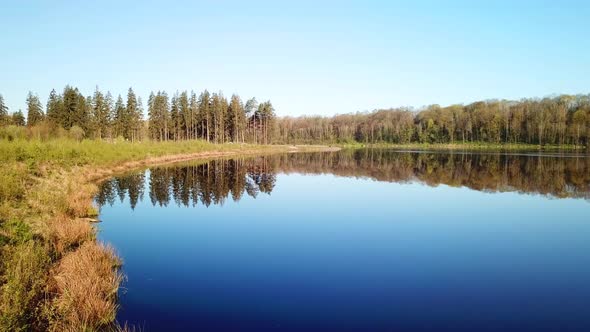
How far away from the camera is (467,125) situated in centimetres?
11194

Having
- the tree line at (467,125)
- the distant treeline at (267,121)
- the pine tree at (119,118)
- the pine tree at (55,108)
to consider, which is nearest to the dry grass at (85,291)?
the distant treeline at (267,121)

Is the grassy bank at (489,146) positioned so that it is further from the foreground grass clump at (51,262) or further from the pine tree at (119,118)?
the foreground grass clump at (51,262)

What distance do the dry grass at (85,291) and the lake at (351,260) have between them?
17.0 inches

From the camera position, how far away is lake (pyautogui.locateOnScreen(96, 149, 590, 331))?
302 inches

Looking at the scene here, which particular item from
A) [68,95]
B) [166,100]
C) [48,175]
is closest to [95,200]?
[48,175]

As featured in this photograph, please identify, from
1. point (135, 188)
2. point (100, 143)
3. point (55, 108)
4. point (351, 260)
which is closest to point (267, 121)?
point (55, 108)

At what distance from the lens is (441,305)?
8180 mm

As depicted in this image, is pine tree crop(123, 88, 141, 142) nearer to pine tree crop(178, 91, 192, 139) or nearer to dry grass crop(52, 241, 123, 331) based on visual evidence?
pine tree crop(178, 91, 192, 139)

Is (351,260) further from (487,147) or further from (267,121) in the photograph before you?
(487,147)

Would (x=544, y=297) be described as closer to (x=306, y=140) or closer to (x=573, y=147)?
(x=573, y=147)

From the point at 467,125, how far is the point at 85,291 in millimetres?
118138

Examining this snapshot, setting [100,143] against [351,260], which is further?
[100,143]

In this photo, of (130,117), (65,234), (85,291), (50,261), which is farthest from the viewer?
(130,117)

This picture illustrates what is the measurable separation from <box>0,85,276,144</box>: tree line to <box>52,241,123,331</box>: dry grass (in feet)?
215
